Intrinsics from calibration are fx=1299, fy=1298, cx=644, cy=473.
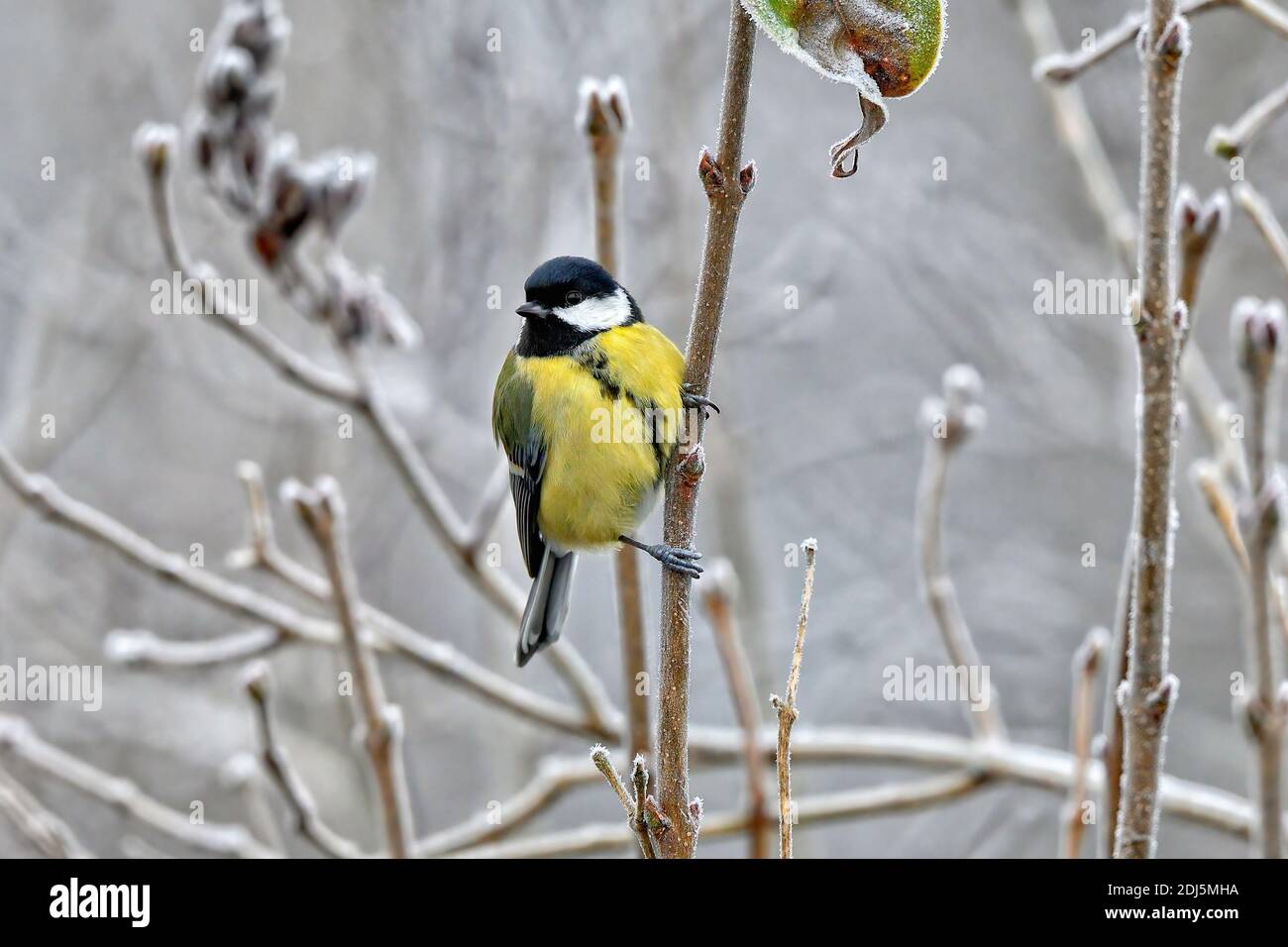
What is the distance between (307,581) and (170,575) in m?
0.25

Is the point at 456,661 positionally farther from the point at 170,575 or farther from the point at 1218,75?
the point at 1218,75

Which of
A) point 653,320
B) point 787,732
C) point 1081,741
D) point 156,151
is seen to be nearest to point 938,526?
point 1081,741

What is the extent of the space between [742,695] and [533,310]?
106cm

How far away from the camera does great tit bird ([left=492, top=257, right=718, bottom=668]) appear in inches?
99.8

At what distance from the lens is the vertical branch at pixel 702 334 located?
4.04 feet

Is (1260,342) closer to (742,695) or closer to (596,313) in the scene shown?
(742,695)

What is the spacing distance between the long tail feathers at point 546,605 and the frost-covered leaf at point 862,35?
142cm

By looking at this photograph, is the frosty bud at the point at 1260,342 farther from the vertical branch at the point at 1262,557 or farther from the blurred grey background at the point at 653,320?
the blurred grey background at the point at 653,320

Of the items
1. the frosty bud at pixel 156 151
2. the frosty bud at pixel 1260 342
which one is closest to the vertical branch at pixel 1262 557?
the frosty bud at pixel 1260 342

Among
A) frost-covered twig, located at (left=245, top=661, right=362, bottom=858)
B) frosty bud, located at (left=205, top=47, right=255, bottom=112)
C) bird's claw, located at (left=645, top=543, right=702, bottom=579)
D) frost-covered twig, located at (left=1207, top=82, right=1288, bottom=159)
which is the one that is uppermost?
frosty bud, located at (left=205, top=47, right=255, bottom=112)

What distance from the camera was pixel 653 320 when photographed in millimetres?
4234

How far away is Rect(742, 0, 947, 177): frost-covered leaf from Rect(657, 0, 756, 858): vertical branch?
0.46 ft

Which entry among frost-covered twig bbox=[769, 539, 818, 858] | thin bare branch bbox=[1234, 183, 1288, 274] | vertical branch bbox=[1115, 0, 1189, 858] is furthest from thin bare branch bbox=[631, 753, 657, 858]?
thin bare branch bbox=[1234, 183, 1288, 274]

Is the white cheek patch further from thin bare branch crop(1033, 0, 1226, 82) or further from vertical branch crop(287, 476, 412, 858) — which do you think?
thin bare branch crop(1033, 0, 1226, 82)
